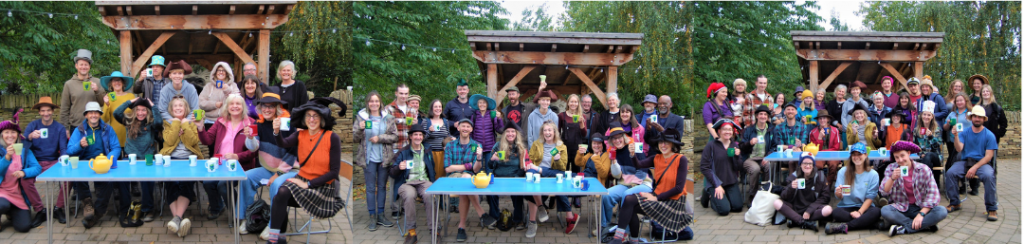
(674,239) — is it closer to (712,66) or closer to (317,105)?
(317,105)

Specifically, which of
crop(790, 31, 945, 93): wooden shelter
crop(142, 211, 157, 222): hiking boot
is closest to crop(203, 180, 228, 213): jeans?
crop(142, 211, 157, 222): hiking boot

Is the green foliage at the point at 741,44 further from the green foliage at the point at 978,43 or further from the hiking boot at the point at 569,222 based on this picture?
the hiking boot at the point at 569,222

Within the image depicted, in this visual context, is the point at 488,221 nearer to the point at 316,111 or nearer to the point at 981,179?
the point at 316,111

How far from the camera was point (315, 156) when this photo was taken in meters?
5.20

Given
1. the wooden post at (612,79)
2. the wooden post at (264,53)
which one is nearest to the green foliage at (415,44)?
the wooden post at (264,53)

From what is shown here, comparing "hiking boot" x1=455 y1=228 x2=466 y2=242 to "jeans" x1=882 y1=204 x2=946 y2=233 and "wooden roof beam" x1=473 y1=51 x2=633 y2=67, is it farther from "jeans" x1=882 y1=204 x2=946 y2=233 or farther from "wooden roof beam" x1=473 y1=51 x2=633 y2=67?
"jeans" x1=882 y1=204 x2=946 y2=233

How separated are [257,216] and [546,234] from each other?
2601 mm

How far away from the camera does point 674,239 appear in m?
5.72

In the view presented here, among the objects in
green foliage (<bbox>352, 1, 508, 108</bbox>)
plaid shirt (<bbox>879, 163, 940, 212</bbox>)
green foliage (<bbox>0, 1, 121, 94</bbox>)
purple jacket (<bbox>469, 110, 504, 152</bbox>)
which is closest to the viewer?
plaid shirt (<bbox>879, 163, 940, 212</bbox>)

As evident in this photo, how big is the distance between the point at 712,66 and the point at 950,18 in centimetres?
485

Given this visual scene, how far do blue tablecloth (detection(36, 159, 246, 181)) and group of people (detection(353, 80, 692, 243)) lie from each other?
1.53m

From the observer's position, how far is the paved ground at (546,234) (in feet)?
17.6

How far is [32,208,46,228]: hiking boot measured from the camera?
5.61m

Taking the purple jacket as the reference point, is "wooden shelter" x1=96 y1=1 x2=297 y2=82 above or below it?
above
